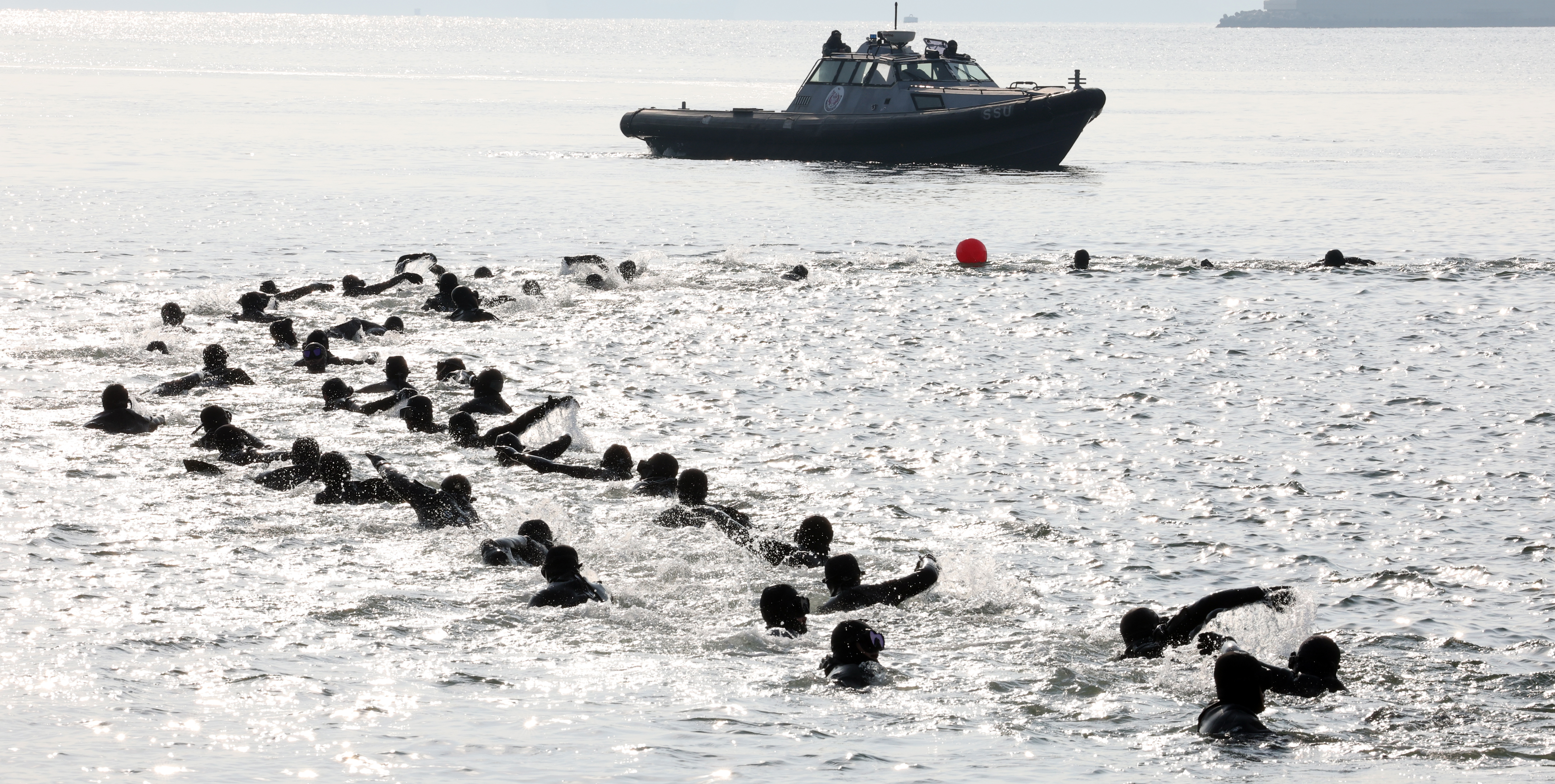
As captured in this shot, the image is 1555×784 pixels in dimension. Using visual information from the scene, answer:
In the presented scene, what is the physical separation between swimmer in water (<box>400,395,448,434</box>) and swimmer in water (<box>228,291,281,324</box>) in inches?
258

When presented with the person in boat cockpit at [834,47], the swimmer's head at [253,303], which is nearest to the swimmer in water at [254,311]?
the swimmer's head at [253,303]

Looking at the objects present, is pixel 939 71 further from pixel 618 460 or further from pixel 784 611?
pixel 784 611

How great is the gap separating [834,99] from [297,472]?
33163 mm

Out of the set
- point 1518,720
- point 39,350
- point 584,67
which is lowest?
point 1518,720

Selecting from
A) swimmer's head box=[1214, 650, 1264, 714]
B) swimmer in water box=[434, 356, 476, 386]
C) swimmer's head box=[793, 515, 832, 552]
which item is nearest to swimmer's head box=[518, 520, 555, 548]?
swimmer's head box=[793, 515, 832, 552]

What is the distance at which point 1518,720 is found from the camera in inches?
302

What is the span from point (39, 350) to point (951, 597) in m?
12.3

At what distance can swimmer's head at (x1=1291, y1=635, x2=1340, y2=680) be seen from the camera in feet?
26.2

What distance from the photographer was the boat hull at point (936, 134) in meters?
40.9

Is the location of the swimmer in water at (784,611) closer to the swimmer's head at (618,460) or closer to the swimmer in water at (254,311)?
the swimmer's head at (618,460)

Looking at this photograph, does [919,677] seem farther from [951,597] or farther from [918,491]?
[918,491]

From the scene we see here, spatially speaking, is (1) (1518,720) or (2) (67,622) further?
(2) (67,622)

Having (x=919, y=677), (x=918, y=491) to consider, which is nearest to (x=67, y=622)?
(x=919, y=677)

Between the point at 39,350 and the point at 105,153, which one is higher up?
the point at 105,153
